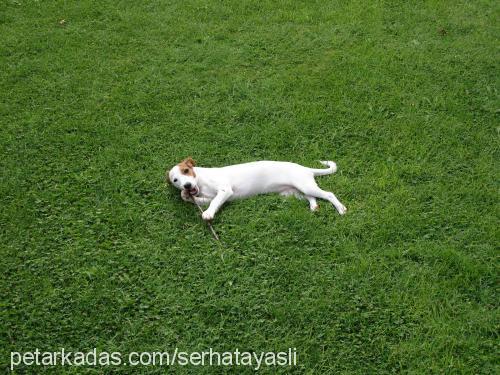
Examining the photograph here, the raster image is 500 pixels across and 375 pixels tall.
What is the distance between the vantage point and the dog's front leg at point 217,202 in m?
4.53

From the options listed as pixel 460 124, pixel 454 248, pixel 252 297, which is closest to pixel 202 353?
pixel 252 297

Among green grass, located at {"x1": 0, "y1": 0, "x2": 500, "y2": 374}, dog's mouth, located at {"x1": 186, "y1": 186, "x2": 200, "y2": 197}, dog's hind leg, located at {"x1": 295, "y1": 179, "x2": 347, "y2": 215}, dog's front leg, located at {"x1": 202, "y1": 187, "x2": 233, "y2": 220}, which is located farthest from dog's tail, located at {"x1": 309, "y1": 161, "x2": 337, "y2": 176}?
dog's mouth, located at {"x1": 186, "y1": 186, "x2": 200, "y2": 197}

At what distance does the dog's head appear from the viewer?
4630 mm

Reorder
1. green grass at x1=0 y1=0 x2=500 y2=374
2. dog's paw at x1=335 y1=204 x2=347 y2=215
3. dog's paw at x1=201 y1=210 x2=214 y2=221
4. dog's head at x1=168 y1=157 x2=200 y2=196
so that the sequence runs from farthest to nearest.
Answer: dog's paw at x1=335 y1=204 x2=347 y2=215, dog's head at x1=168 y1=157 x2=200 y2=196, dog's paw at x1=201 y1=210 x2=214 y2=221, green grass at x1=0 y1=0 x2=500 y2=374

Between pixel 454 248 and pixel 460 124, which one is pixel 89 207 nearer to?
pixel 454 248

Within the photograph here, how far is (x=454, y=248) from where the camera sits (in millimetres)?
4426

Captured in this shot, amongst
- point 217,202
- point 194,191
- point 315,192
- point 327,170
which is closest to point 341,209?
point 315,192

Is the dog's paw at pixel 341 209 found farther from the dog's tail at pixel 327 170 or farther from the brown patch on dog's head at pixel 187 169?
the brown patch on dog's head at pixel 187 169

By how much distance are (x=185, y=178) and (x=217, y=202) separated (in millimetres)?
369

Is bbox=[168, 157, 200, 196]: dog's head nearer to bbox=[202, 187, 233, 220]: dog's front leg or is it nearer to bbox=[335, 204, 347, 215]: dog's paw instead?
bbox=[202, 187, 233, 220]: dog's front leg

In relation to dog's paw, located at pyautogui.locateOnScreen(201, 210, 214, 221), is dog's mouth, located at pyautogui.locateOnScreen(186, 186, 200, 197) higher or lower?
higher

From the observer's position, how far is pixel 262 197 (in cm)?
491

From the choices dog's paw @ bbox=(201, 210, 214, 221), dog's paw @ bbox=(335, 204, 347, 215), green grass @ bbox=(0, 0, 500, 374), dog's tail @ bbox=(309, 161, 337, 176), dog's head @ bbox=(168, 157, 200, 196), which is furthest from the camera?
dog's tail @ bbox=(309, 161, 337, 176)

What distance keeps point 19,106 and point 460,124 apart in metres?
5.31
